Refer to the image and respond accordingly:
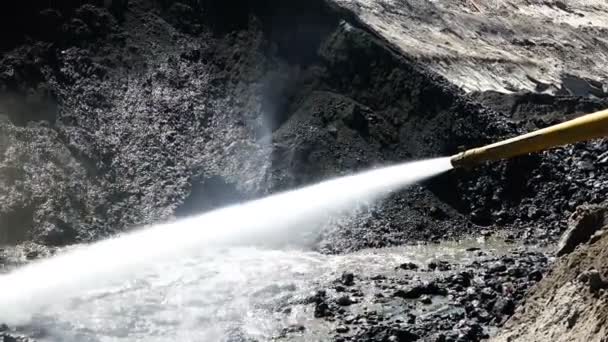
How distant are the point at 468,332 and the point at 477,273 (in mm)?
2908

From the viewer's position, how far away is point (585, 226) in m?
8.55

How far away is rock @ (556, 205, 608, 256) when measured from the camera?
8.37 m

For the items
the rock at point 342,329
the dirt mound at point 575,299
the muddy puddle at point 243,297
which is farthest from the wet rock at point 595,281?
the rock at point 342,329

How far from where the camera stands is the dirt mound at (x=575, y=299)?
6527mm

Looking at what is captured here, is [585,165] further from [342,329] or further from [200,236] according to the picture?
[200,236]

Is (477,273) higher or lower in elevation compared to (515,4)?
lower

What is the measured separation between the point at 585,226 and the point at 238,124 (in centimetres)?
1072

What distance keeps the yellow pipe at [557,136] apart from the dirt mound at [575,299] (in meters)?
1.33

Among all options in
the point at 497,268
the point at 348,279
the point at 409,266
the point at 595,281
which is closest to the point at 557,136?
the point at 595,281

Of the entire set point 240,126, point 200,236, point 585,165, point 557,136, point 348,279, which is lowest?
point 348,279

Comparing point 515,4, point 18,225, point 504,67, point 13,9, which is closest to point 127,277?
point 18,225

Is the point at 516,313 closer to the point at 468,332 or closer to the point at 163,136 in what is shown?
the point at 468,332

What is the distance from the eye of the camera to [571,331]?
669cm

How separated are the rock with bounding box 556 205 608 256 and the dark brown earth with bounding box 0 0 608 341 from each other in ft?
10.6
